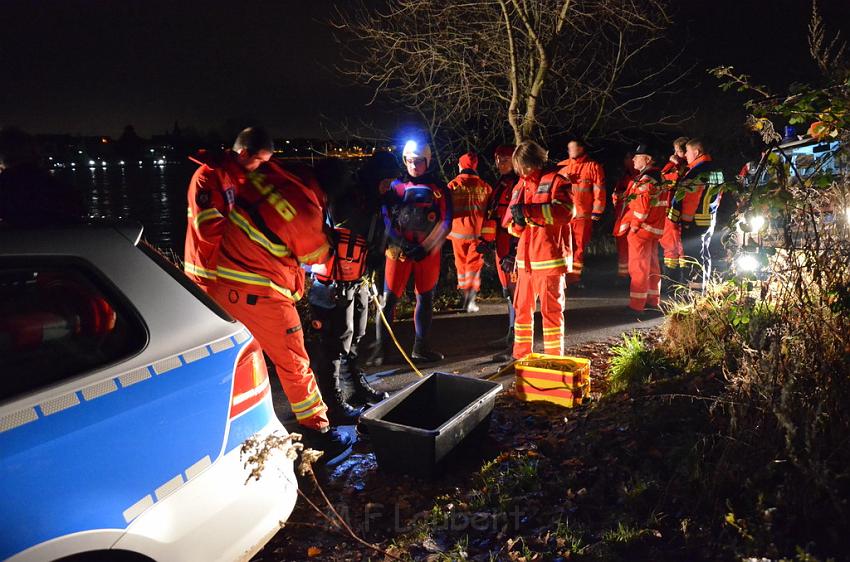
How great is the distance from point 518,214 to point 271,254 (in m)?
2.43

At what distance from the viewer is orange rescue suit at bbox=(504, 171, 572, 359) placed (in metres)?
5.23

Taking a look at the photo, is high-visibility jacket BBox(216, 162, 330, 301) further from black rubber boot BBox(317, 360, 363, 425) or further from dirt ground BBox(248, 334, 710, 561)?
dirt ground BBox(248, 334, 710, 561)

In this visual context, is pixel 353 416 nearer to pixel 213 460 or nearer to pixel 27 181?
pixel 213 460

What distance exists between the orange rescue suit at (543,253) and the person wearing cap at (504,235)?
3.02 feet

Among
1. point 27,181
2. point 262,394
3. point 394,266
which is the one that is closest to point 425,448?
point 262,394

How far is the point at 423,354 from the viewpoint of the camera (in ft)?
20.5

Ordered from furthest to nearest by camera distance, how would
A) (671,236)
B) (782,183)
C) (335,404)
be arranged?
(671,236) → (335,404) → (782,183)

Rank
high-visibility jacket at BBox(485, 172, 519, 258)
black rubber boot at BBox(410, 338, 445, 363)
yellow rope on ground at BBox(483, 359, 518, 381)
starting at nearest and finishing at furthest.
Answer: yellow rope on ground at BBox(483, 359, 518, 381) < black rubber boot at BBox(410, 338, 445, 363) < high-visibility jacket at BBox(485, 172, 519, 258)

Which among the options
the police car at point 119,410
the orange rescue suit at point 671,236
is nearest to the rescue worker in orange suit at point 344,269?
the police car at point 119,410

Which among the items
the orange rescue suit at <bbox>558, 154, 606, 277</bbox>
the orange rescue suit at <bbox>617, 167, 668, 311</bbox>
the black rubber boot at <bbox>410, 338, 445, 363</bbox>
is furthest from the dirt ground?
the orange rescue suit at <bbox>558, 154, 606, 277</bbox>

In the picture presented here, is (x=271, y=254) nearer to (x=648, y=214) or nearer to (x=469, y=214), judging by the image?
(x=469, y=214)

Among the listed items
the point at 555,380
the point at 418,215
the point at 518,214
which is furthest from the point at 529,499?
the point at 418,215

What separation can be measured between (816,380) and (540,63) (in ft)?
20.0

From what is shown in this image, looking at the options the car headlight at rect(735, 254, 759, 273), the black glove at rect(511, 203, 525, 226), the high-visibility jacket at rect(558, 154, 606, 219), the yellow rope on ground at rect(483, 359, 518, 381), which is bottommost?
the yellow rope on ground at rect(483, 359, 518, 381)
